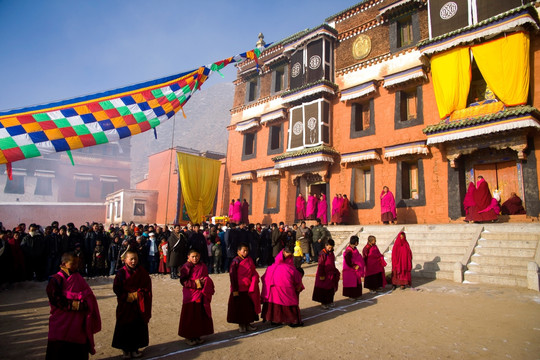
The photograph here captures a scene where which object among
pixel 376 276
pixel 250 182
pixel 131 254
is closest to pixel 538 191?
pixel 376 276

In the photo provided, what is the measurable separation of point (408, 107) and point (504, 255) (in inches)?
348

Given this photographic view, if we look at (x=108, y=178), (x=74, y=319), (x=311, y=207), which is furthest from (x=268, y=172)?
(x=108, y=178)

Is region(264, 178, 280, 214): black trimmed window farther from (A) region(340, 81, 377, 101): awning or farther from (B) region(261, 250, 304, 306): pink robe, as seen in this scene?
(B) region(261, 250, 304, 306): pink robe

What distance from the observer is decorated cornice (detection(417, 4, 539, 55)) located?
1188 cm

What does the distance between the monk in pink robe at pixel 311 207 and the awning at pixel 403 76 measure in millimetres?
6385

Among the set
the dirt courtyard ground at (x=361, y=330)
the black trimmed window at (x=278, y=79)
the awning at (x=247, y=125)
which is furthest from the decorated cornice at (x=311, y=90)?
the dirt courtyard ground at (x=361, y=330)

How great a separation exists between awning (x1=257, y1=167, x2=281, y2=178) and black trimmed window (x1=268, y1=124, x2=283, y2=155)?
1.10 m

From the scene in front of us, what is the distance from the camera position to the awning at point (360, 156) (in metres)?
15.9

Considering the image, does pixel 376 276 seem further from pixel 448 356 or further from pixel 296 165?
pixel 296 165

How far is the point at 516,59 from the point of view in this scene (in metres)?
12.2

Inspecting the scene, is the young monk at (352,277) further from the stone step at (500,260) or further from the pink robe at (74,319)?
the pink robe at (74,319)

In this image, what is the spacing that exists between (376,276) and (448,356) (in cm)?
435

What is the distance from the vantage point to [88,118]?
670 centimetres

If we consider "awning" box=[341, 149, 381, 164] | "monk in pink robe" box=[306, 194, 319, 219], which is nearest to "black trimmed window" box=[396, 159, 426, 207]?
"awning" box=[341, 149, 381, 164]
